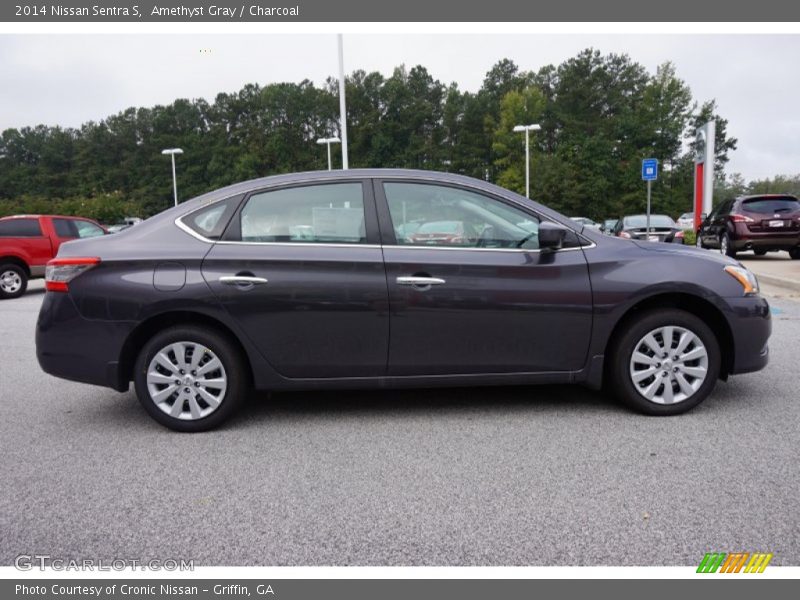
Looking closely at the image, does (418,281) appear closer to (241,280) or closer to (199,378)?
(241,280)

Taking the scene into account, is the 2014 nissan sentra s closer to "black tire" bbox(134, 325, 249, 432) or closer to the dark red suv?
"black tire" bbox(134, 325, 249, 432)

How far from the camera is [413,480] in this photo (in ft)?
10.6

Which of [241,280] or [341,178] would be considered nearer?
[241,280]

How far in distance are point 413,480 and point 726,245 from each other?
14.3 meters

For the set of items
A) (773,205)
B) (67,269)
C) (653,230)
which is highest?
(773,205)

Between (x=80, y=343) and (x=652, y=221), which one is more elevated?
(x=652, y=221)

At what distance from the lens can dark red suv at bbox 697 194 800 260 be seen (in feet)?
Result: 46.4

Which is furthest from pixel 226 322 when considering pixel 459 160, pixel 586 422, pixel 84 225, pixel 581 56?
pixel 581 56

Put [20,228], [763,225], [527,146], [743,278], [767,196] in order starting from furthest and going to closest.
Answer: [527,146] → [767,196] → [763,225] → [20,228] → [743,278]

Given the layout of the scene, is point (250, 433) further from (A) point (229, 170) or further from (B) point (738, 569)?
(A) point (229, 170)

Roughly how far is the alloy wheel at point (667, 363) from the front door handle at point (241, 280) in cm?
246

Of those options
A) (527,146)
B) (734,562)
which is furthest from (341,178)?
(527,146)

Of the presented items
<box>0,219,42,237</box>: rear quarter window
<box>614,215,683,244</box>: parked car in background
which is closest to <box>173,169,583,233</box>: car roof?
<box>0,219,42,237</box>: rear quarter window

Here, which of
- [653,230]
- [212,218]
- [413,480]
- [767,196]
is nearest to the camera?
[413,480]
